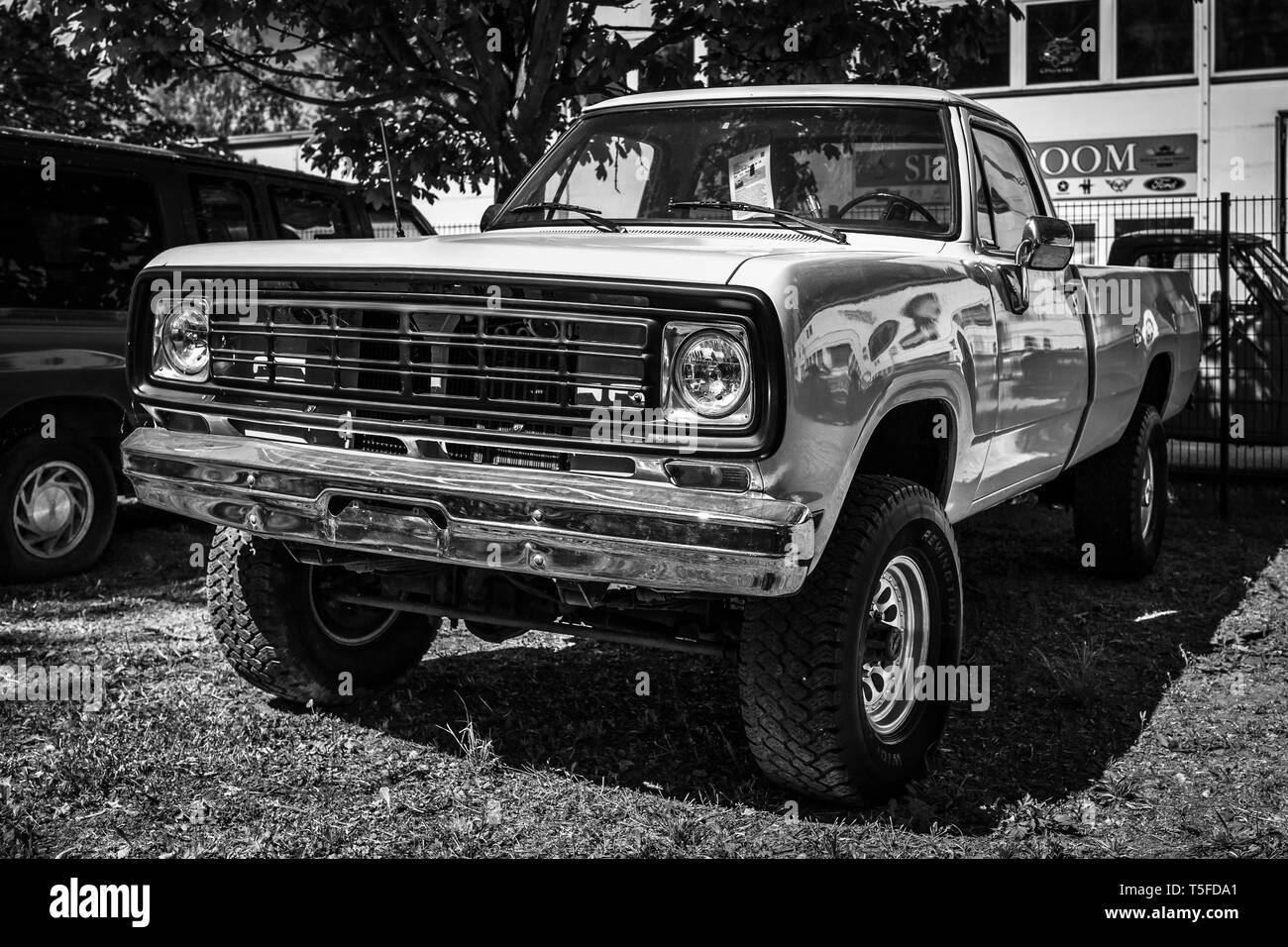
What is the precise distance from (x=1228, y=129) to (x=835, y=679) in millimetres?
14784

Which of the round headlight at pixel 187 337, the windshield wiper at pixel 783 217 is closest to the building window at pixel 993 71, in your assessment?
the windshield wiper at pixel 783 217

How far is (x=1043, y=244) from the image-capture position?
15.3 ft

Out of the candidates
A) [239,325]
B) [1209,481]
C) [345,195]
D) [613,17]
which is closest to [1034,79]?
[613,17]

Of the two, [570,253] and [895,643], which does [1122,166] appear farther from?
[570,253]

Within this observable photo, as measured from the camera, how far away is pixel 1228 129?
1591 cm

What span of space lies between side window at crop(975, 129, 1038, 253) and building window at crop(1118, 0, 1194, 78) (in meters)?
12.5

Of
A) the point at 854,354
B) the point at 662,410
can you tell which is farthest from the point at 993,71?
the point at 662,410

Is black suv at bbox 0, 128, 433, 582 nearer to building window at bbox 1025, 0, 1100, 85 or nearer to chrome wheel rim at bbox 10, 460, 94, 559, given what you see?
chrome wheel rim at bbox 10, 460, 94, 559

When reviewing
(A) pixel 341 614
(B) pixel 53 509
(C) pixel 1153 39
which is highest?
(C) pixel 1153 39

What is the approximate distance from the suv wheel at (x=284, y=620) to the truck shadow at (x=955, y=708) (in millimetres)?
255

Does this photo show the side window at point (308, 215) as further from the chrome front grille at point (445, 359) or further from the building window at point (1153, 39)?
the building window at point (1153, 39)

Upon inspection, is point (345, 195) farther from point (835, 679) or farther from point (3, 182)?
point (835, 679)

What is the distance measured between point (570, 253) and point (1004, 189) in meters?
2.33

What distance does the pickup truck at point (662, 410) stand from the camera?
3.16 metres
